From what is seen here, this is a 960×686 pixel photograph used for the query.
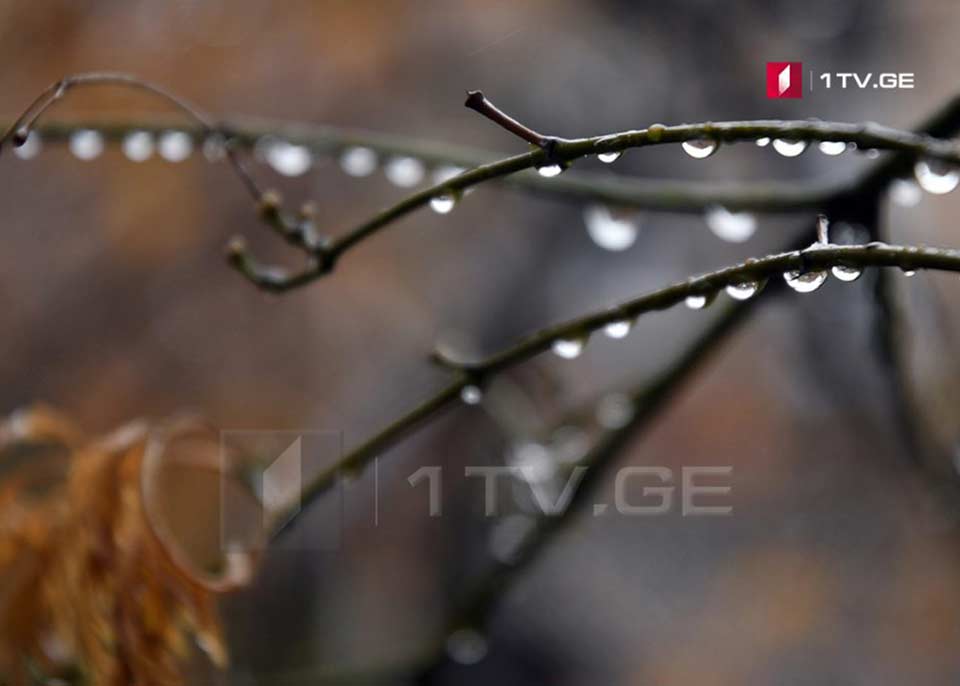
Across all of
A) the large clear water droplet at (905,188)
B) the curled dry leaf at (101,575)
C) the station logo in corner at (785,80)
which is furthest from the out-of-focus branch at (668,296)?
the station logo in corner at (785,80)

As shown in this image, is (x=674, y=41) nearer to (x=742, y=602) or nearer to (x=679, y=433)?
(x=679, y=433)

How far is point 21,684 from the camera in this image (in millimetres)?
709

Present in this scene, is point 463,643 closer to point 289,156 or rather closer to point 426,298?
point 289,156

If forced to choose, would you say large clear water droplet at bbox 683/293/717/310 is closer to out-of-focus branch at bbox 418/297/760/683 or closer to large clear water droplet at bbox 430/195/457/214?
large clear water droplet at bbox 430/195/457/214

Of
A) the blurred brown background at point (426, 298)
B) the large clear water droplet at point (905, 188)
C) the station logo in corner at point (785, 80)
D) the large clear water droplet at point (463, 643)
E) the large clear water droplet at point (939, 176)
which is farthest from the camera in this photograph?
the blurred brown background at point (426, 298)


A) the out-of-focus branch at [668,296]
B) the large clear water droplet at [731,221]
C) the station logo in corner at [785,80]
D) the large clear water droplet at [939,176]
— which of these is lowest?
the out-of-focus branch at [668,296]

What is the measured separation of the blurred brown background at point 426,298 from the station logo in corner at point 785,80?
0.18 meters

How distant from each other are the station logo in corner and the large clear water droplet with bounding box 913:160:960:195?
937 millimetres

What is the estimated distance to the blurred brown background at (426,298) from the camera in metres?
2.01

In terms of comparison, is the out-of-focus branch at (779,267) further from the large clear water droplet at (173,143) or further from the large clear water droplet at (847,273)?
the large clear water droplet at (173,143)

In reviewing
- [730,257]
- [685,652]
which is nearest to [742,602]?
[685,652]

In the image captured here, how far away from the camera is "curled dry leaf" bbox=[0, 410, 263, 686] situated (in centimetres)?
63

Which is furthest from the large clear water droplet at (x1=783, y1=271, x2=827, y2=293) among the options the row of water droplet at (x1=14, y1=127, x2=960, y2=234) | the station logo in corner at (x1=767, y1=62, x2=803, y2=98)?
the station logo in corner at (x1=767, y1=62, x2=803, y2=98)

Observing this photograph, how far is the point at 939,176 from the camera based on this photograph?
613 millimetres
